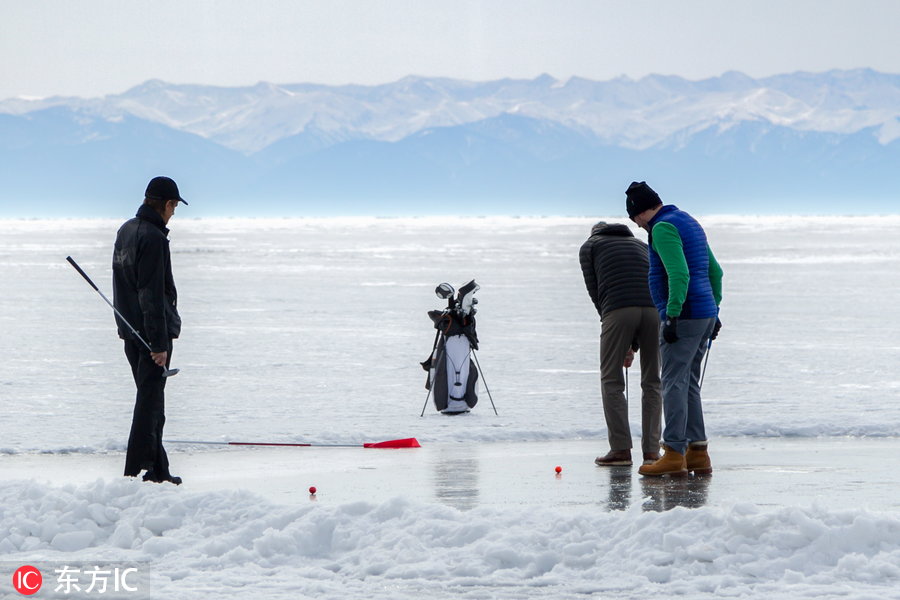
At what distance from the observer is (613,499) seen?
21.0ft

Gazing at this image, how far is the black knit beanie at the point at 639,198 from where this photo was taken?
6.88 meters

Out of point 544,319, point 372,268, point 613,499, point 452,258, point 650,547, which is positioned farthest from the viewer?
point 452,258

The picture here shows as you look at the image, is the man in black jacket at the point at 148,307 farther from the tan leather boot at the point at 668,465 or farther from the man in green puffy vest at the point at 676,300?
the tan leather boot at the point at 668,465

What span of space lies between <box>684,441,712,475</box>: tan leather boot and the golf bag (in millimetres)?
3512

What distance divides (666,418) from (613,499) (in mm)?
836

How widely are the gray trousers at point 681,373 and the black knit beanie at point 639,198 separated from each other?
2.31 ft

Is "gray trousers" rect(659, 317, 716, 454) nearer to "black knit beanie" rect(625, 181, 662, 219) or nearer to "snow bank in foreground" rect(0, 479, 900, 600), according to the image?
"black knit beanie" rect(625, 181, 662, 219)

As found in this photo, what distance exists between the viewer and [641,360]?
24.0 ft

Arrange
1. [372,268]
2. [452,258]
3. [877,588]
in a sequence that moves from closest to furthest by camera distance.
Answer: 1. [877,588]
2. [372,268]
3. [452,258]

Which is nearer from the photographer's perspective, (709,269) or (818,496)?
(818,496)

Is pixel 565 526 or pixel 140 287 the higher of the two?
pixel 140 287

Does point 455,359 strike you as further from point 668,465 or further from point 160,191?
point 160,191

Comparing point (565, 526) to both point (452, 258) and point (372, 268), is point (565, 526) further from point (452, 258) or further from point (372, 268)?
point (452, 258)

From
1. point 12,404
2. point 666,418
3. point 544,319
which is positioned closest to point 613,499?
point 666,418
